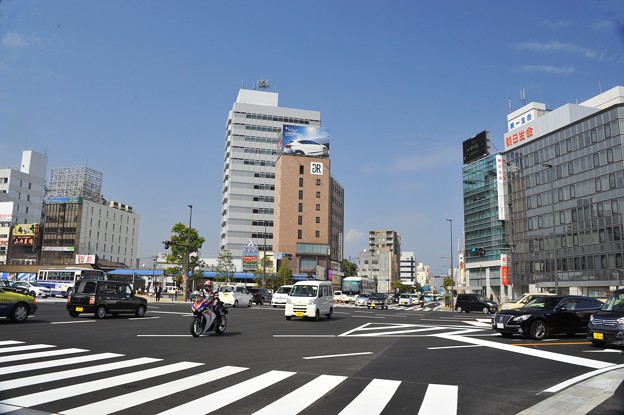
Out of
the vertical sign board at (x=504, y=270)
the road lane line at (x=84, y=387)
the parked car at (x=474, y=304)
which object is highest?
the vertical sign board at (x=504, y=270)

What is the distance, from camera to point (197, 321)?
15.1m

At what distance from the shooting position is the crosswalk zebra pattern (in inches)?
248

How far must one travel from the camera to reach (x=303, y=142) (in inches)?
3996

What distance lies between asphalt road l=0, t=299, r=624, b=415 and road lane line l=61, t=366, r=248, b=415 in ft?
0.06

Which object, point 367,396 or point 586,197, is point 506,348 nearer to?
point 367,396

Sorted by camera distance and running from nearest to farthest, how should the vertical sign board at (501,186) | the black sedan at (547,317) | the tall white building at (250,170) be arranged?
the black sedan at (547,317)
the vertical sign board at (501,186)
the tall white building at (250,170)

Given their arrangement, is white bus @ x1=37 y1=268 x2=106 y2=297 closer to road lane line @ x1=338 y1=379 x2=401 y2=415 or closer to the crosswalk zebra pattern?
the crosswalk zebra pattern

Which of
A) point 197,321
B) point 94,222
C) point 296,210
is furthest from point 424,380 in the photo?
point 94,222

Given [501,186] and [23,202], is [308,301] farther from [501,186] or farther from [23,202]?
[23,202]

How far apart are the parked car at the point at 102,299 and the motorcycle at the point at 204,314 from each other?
896cm

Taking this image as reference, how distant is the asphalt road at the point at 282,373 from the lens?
21.5ft

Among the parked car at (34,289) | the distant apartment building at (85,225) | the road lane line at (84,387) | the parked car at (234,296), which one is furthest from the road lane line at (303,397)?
the distant apartment building at (85,225)

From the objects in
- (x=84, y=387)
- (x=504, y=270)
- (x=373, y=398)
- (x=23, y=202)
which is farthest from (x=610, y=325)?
(x=23, y=202)

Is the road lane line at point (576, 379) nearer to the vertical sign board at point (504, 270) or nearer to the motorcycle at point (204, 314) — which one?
the motorcycle at point (204, 314)
